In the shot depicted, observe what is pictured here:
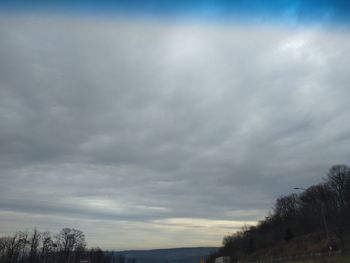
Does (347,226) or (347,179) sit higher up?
(347,179)

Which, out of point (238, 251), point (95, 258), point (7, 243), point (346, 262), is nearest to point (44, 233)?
point (7, 243)

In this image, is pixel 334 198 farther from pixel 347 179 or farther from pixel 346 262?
pixel 346 262

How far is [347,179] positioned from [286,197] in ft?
138

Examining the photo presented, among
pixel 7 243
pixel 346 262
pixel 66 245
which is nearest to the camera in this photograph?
pixel 346 262

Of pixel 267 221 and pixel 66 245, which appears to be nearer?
pixel 66 245

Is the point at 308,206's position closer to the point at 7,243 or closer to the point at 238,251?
the point at 238,251

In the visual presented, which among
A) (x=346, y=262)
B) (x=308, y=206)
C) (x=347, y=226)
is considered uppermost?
(x=308, y=206)

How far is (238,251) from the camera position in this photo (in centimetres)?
13262

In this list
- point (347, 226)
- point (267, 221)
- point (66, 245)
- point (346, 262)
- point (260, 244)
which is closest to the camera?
point (346, 262)

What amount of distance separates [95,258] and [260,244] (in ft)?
263

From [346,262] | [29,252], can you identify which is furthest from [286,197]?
[346,262]

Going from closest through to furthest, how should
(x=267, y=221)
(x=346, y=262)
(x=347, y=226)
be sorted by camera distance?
1. (x=346, y=262)
2. (x=347, y=226)
3. (x=267, y=221)

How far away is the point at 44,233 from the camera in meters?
137

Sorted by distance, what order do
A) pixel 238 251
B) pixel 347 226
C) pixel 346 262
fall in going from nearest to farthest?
pixel 346 262 < pixel 347 226 < pixel 238 251
